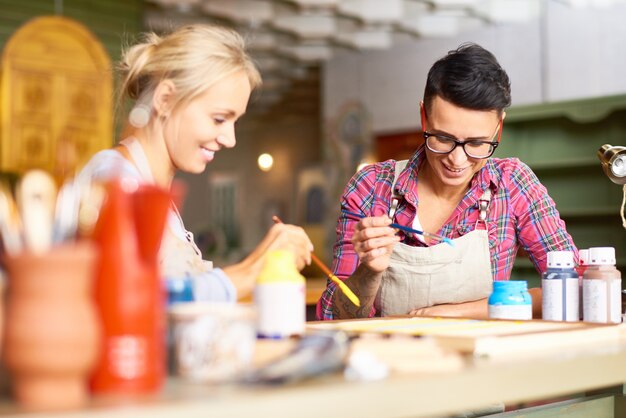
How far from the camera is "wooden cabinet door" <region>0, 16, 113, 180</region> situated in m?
5.93

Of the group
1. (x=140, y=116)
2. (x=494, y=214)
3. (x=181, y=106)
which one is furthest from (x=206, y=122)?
(x=494, y=214)

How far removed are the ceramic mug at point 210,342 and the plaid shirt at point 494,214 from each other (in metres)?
1.41

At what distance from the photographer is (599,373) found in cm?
130

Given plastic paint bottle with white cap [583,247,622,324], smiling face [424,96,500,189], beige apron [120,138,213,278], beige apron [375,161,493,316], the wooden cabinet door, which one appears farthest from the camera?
the wooden cabinet door

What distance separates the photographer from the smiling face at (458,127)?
2.25 m

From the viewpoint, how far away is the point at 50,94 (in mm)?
6094

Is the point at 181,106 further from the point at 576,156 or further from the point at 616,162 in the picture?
the point at 576,156

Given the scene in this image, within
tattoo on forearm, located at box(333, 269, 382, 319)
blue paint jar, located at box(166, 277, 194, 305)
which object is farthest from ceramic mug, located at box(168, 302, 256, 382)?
tattoo on forearm, located at box(333, 269, 382, 319)

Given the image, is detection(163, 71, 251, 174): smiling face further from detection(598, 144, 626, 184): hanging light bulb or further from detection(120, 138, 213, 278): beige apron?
detection(598, 144, 626, 184): hanging light bulb

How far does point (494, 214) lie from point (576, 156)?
369 cm

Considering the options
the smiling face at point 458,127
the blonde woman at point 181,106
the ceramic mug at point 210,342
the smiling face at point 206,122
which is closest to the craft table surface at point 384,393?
the ceramic mug at point 210,342

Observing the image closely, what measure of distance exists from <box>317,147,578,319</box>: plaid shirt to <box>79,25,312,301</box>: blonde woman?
73 cm

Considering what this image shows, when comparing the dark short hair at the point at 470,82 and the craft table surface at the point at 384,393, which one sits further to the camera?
the dark short hair at the point at 470,82

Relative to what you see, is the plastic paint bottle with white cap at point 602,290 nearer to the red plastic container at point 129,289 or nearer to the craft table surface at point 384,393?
the craft table surface at point 384,393
